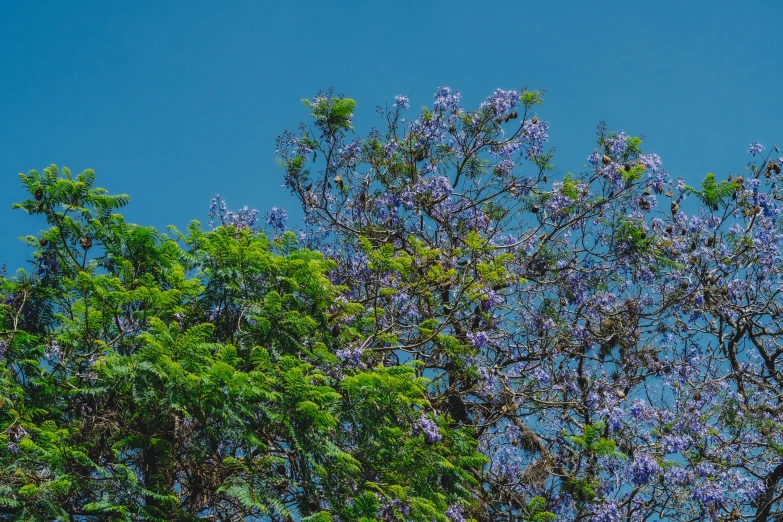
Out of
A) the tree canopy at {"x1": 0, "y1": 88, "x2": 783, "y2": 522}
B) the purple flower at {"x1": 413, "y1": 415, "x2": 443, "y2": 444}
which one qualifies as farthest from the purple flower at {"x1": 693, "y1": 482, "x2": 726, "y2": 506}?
the purple flower at {"x1": 413, "y1": 415, "x2": 443, "y2": 444}

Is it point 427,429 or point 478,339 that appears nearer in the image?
point 427,429

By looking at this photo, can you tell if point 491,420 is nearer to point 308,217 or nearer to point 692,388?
point 692,388

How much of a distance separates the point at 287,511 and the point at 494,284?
4234 mm

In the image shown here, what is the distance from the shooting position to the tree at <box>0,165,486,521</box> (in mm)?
6648

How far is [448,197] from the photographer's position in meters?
11.5

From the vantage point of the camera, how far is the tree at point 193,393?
665 centimetres

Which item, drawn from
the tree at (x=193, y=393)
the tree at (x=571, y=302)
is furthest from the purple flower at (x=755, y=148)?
the tree at (x=193, y=393)

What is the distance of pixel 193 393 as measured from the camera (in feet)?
21.3

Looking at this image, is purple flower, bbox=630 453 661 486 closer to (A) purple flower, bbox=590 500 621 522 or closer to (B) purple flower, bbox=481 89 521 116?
(A) purple flower, bbox=590 500 621 522

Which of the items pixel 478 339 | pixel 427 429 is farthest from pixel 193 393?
pixel 478 339

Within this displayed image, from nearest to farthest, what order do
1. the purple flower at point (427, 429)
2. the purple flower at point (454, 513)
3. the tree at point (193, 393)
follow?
the tree at point (193, 393), the purple flower at point (427, 429), the purple flower at point (454, 513)

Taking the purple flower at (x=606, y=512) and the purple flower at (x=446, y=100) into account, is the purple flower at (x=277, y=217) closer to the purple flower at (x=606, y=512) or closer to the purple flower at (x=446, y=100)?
the purple flower at (x=446, y=100)

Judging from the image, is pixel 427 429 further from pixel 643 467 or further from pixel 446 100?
pixel 446 100

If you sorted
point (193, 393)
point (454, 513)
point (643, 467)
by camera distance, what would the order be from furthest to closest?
point (643, 467) → point (454, 513) → point (193, 393)
